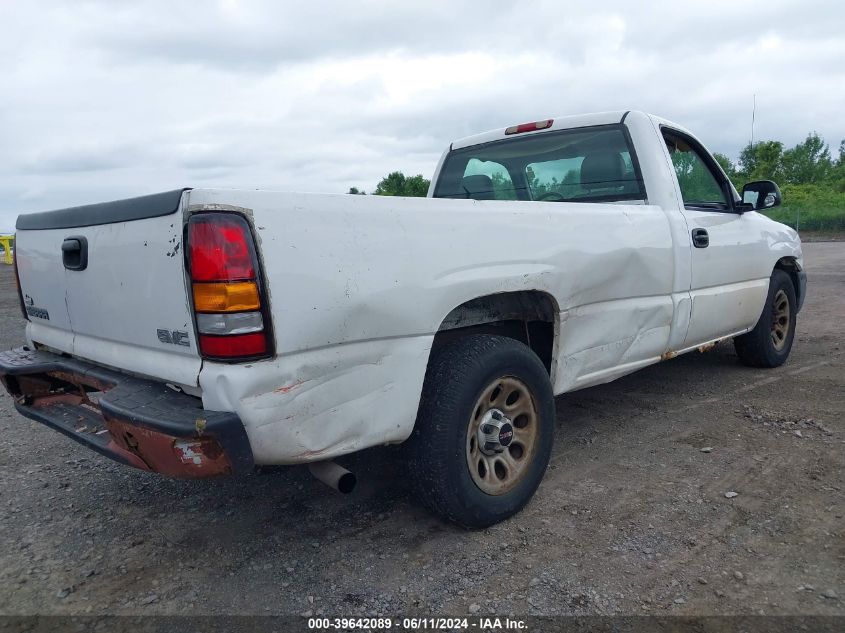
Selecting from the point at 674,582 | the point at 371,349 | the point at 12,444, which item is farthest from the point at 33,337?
the point at 674,582

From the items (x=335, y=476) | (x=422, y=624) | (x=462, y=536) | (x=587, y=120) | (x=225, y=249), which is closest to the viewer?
(x=225, y=249)

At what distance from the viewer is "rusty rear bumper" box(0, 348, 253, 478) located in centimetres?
204

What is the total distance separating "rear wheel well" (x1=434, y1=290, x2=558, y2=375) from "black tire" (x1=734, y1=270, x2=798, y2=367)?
2.72m

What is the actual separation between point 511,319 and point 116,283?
1.78 m

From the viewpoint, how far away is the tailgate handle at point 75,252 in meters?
2.59

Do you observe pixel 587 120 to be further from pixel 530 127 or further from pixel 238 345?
pixel 238 345

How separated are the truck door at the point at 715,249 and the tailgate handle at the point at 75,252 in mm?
3282

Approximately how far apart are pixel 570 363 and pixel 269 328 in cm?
170

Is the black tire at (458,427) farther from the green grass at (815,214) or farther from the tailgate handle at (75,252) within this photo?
the green grass at (815,214)

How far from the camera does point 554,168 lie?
425 cm

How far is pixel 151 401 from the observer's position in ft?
7.37

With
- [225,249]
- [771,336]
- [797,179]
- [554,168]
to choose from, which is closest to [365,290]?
[225,249]

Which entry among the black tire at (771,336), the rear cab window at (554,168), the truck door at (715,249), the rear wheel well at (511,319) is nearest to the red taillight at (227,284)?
the rear wheel well at (511,319)

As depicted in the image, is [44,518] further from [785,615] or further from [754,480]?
[754,480]
